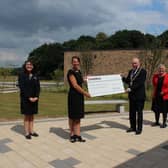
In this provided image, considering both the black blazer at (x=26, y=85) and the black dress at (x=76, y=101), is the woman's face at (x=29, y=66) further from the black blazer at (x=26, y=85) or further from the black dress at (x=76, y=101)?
the black dress at (x=76, y=101)

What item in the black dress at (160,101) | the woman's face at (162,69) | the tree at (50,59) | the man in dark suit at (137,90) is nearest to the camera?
the man in dark suit at (137,90)

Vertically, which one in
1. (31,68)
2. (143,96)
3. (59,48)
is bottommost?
(143,96)

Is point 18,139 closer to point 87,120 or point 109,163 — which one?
point 109,163

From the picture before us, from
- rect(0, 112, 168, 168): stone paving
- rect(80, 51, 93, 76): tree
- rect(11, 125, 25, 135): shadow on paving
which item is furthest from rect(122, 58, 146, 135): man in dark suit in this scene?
rect(80, 51, 93, 76): tree

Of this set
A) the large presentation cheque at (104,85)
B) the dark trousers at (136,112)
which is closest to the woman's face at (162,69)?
the large presentation cheque at (104,85)

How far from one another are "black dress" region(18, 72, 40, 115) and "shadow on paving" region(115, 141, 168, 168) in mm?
2690

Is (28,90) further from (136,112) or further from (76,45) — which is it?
(76,45)

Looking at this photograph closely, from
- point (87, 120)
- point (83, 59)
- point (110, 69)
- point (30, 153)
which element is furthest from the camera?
point (110, 69)

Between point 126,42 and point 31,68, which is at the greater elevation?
point 126,42

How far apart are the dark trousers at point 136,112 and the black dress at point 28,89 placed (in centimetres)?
250

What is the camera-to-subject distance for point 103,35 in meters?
78.4

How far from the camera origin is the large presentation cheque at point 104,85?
8117mm

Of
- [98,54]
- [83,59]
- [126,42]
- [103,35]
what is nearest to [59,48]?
[103,35]

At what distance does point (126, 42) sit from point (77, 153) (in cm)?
6257
